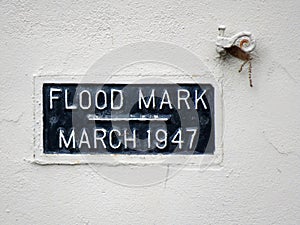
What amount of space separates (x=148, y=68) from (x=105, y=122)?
1.00ft

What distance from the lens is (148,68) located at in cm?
206

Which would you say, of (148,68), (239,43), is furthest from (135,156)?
(239,43)

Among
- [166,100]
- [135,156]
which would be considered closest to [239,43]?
[166,100]

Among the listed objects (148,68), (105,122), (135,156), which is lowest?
(135,156)

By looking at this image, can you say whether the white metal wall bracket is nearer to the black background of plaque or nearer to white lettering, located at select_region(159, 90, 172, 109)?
the black background of plaque

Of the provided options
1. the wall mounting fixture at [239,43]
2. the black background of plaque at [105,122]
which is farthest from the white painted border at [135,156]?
the wall mounting fixture at [239,43]

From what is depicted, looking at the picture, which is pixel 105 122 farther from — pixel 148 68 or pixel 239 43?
pixel 239 43

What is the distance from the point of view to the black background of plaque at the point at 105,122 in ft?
6.78

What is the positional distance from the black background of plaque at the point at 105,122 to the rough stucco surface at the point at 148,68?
0.22 ft

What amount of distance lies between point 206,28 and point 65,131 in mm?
766

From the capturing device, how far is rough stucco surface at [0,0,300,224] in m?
2.04

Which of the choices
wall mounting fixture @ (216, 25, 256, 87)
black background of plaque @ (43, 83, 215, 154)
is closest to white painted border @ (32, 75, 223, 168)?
black background of plaque @ (43, 83, 215, 154)

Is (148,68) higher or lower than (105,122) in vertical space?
higher

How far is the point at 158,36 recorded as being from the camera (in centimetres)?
205
